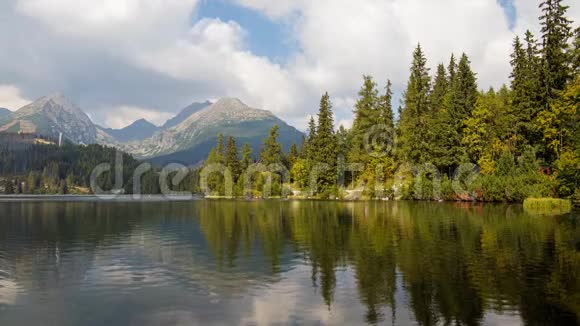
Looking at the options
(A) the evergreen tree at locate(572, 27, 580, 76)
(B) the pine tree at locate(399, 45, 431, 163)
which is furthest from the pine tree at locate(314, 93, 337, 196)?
(A) the evergreen tree at locate(572, 27, 580, 76)

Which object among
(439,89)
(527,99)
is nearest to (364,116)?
(439,89)

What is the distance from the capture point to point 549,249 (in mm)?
25781

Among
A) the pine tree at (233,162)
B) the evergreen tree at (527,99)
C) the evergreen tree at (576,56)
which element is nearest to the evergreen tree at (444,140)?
the evergreen tree at (527,99)

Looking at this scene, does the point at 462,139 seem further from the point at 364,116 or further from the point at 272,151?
the point at 272,151

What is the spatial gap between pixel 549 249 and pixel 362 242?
1067 centimetres

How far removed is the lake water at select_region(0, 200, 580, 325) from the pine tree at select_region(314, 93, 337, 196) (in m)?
76.4

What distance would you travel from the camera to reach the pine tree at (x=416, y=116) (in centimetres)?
9569

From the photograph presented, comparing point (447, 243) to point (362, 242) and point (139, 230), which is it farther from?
point (139, 230)

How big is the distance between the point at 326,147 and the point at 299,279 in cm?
9592

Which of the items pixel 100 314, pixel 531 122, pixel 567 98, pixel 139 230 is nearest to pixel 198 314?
pixel 100 314

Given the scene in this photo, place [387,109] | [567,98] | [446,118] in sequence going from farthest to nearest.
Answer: [387,109] → [446,118] → [567,98]

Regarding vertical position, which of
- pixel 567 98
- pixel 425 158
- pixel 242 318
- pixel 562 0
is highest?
pixel 562 0

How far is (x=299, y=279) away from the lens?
64.5ft

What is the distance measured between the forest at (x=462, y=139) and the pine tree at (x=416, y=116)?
0.22 meters
